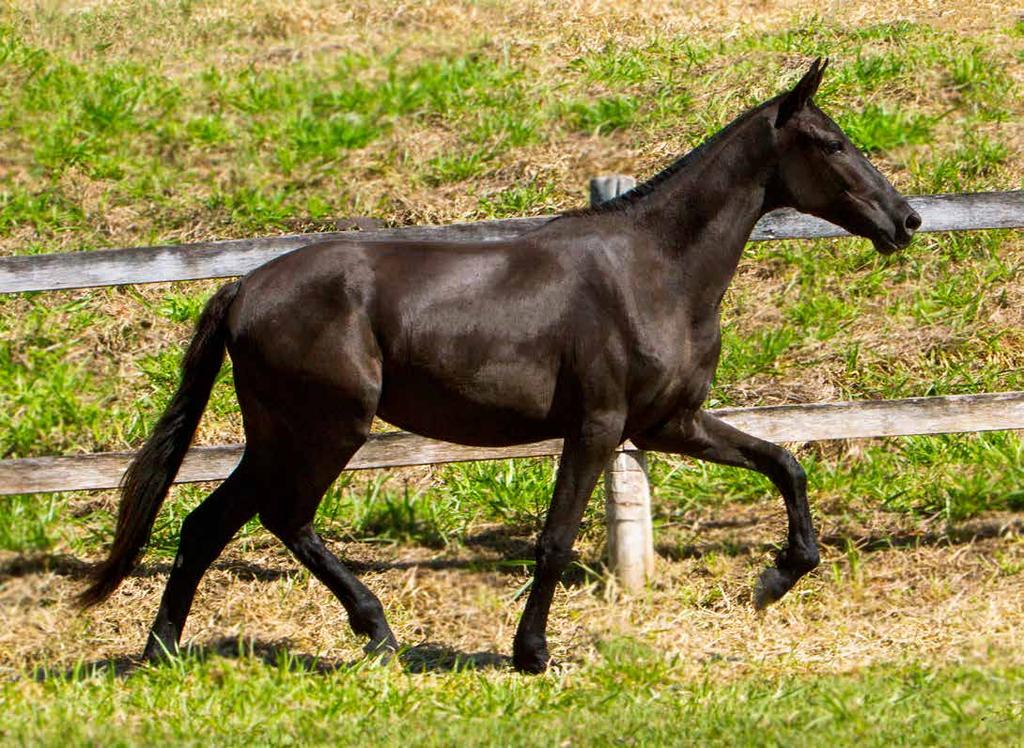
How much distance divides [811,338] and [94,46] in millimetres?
6188

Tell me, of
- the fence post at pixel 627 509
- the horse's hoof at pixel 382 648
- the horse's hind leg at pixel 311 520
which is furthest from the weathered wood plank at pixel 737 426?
the horse's hoof at pixel 382 648

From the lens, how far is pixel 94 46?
11.1 metres

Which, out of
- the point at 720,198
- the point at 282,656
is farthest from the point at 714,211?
the point at 282,656

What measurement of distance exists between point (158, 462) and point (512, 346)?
4.81 feet

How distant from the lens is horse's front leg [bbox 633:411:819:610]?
5.65m

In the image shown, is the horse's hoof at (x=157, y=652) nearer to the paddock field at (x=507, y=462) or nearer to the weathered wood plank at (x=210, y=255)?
the paddock field at (x=507, y=462)

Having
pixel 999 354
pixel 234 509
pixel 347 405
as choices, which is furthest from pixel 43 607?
pixel 999 354

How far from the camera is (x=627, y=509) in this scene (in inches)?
251

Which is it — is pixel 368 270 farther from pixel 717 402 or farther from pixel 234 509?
pixel 717 402

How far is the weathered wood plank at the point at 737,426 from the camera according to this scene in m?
6.21

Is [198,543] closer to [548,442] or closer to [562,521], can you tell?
[562,521]

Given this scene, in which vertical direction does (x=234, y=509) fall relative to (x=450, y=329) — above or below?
below

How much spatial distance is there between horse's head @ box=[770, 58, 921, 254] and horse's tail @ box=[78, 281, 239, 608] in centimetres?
218

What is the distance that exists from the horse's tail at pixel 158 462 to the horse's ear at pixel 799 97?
219cm
